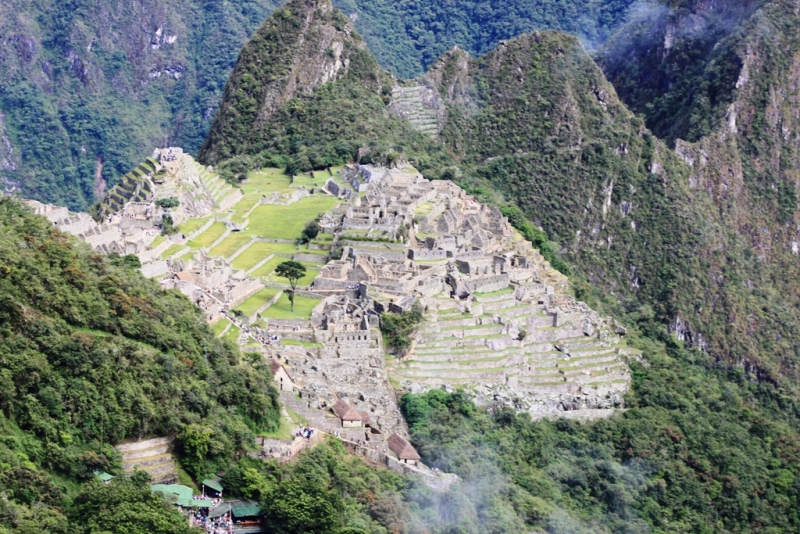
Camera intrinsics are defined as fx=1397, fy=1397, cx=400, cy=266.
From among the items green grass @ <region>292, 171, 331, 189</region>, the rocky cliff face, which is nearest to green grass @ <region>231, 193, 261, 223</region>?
green grass @ <region>292, 171, 331, 189</region>

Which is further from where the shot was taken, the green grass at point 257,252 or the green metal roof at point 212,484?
the green grass at point 257,252

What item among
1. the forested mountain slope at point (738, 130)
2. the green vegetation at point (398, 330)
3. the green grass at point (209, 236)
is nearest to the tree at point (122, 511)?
the green vegetation at point (398, 330)

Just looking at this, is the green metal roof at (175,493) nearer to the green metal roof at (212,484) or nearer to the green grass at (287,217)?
the green metal roof at (212,484)

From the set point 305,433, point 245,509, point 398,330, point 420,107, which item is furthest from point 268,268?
point 420,107

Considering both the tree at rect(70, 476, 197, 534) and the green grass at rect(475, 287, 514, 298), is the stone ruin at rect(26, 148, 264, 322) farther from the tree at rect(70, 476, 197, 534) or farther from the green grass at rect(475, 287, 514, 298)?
Answer: the tree at rect(70, 476, 197, 534)

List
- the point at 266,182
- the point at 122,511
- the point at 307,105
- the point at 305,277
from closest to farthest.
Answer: the point at 122,511, the point at 305,277, the point at 266,182, the point at 307,105

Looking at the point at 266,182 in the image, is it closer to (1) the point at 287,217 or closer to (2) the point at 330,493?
(1) the point at 287,217
